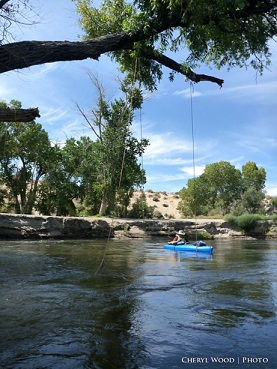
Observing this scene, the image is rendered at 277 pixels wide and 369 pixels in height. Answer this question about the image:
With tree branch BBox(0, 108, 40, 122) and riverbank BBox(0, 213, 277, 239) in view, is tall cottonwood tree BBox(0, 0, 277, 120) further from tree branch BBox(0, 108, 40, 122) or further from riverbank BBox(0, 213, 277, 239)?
riverbank BBox(0, 213, 277, 239)

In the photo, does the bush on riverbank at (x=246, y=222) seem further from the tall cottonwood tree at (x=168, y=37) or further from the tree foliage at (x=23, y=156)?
the tall cottonwood tree at (x=168, y=37)

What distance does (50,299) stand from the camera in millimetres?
8031

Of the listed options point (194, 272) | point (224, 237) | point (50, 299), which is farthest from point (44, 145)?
point (50, 299)

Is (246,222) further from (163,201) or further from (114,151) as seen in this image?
(163,201)

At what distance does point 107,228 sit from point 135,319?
2379cm

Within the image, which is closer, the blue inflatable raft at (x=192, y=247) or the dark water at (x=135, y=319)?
the dark water at (x=135, y=319)

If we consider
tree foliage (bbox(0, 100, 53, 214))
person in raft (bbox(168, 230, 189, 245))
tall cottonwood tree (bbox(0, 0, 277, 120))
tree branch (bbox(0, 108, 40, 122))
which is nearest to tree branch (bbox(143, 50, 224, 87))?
tall cottonwood tree (bbox(0, 0, 277, 120))

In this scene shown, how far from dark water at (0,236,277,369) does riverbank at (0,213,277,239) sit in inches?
466

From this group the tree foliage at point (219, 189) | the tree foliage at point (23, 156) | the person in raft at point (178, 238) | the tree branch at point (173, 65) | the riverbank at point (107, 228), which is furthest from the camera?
the tree foliage at point (219, 189)

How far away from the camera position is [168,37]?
23.1 feet

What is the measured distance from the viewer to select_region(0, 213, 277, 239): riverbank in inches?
1058

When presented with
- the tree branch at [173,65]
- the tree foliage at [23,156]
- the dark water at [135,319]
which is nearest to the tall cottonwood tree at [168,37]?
the tree branch at [173,65]

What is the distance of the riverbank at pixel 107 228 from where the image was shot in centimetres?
2688

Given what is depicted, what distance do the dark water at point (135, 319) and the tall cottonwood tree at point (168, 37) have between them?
150 inches
